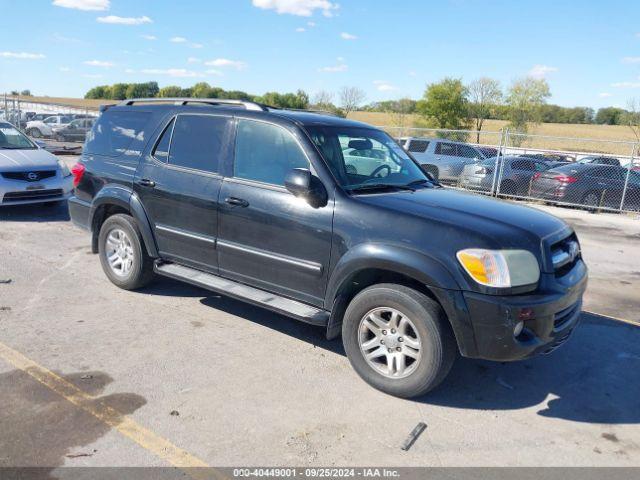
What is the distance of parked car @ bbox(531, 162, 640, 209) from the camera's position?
13961 millimetres

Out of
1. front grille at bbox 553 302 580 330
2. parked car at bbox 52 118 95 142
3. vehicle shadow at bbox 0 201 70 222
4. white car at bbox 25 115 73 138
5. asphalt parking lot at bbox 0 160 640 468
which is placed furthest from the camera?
white car at bbox 25 115 73 138

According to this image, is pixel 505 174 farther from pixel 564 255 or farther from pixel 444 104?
pixel 444 104

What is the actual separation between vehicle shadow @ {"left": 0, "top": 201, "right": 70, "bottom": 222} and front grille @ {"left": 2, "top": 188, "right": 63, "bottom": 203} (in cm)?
37

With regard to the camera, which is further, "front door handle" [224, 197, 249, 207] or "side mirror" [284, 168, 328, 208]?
"front door handle" [224, 197, 249, 207]

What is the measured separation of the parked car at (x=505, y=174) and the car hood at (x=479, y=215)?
38.1 ft

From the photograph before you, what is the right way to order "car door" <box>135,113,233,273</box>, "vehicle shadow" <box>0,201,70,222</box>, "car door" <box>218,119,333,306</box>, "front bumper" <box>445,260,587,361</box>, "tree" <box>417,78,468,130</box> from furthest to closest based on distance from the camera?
"tree" <box>417,78,468,130</box> → "vehicle shadow" <box>0,201,70,222</box> → "car door" <box>135,113,233,273</box> → "car door" <box>218,119,333,306</box> → "front bumper" <box>445,260,587,361</box>

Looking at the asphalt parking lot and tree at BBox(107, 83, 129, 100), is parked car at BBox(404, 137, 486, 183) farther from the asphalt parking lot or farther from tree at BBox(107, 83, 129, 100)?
tree at BBox(107, 83, 129, 100)

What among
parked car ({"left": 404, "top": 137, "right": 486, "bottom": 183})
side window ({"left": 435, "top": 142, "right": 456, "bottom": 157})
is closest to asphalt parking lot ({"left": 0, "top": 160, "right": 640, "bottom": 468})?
parked car ({"left": 404, "top": 137, "right": 486, "bottom": 183})

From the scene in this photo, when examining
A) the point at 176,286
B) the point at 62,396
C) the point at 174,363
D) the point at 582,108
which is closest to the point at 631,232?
the point at 176,286

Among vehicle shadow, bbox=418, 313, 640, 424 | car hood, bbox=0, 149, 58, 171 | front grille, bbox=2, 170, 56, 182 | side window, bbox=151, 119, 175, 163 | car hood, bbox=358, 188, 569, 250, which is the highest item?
side window, bbox=151, 119, 175, 163

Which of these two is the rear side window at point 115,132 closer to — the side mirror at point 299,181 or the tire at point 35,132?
the side mirror at point 299,181

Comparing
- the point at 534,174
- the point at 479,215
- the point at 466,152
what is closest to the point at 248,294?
the point at 479,215

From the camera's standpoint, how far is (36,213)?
9.98 meters

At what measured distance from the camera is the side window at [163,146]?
5304 mm
